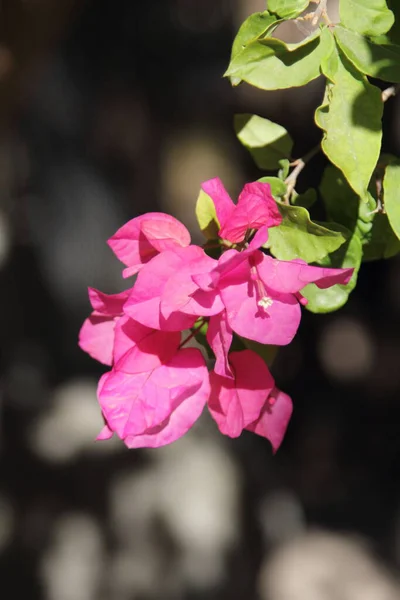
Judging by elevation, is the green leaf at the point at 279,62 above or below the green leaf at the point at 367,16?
below

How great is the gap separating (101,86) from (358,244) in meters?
0.85

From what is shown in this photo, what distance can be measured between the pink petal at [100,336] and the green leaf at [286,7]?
12.5 inches

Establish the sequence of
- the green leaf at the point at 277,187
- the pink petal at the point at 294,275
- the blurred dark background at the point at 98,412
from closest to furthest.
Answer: the pink petal at the point at 294,275 → the green leaf at the point at 277,187 → the blurred dark background at the point at 98,412

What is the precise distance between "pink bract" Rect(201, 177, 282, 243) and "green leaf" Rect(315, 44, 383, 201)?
0.06m

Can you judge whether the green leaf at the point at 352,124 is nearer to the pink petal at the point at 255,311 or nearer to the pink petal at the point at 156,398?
the pink petal at the point at 255,311

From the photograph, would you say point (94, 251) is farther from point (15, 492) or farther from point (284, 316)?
point (284, 316)

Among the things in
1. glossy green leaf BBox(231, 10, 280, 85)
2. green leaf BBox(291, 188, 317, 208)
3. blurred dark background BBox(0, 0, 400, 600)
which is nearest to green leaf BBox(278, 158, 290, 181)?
green leaf BBox(291, 188, 317, 208)

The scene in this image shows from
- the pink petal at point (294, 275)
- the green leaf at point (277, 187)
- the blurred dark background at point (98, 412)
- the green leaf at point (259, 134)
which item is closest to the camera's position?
the pink petal at point (294, 275)

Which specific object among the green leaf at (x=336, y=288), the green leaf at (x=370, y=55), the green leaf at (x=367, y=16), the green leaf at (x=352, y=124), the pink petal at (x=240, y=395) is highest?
the green leaf at (x=367, y=16)

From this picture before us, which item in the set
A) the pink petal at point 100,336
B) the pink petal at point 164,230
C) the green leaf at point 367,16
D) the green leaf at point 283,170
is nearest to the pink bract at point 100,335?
the pink petal at point 100,336

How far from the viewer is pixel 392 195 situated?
0.54m

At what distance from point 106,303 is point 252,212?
0.17 metres

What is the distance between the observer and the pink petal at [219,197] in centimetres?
50

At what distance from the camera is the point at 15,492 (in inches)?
58.1
